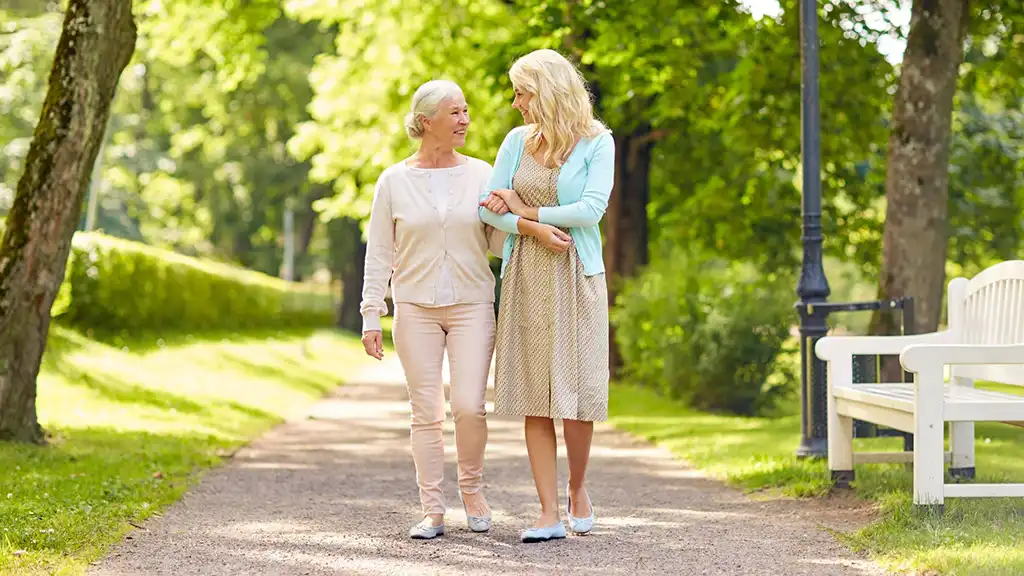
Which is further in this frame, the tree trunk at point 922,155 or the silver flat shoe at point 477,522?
the tree trunk at point 922,155

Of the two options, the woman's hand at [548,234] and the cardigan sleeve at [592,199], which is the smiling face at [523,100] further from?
the woman's hand at [548,234]

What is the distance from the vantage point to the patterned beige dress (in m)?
6.18

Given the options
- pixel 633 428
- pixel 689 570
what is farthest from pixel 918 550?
pixel 633 428

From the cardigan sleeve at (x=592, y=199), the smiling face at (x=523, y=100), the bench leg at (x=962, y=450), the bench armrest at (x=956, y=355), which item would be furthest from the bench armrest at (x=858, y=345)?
the smiling face at (x=523, y=100)

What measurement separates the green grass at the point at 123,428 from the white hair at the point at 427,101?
2310 mm

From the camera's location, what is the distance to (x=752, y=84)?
1448 cm

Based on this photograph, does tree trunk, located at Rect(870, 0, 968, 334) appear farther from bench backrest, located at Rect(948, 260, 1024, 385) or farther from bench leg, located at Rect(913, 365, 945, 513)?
bench leg, located at Rect(913, 365, 945, 513)

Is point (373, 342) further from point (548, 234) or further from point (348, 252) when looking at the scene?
point (348, 252)

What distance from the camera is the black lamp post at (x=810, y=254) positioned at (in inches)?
362

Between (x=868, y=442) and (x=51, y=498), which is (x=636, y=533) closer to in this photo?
(x=51, y=498)

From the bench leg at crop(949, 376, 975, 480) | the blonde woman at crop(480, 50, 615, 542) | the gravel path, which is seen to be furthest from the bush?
the blonde woman at crop(480, 50, 615, 542)

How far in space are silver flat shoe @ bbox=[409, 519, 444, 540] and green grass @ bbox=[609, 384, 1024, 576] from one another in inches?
73.7

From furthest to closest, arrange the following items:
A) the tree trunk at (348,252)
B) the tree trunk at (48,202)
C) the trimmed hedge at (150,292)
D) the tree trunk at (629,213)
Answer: the tree trunk at (348,252)
the tree trunk at (629,213)
the trimmed hedge at (150,292)
the tree trunk at (48,202)

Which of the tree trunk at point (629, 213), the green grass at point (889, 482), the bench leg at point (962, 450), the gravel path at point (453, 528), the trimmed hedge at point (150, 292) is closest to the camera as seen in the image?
the green grass at point (889, 482)
